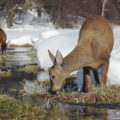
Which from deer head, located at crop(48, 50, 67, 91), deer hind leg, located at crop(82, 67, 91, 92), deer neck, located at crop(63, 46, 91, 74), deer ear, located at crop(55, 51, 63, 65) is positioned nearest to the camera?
deer ear, located at crop(55, 51, 63, 65)

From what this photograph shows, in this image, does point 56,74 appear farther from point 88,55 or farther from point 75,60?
point 88,55

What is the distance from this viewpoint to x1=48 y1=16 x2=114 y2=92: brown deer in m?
10.2

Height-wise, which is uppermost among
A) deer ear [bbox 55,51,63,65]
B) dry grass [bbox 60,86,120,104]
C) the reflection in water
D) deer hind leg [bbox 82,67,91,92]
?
deer ear [bbox 55,51,63,65]

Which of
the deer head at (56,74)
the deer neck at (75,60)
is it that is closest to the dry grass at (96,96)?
the deer head at (56,74)

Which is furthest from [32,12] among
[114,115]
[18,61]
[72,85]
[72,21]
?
[114,115]

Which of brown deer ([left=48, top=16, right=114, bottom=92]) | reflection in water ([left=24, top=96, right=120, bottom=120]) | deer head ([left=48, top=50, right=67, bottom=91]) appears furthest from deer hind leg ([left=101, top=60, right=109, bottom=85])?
reflection in water ([left=24, top=96, right=120, bottom=120])

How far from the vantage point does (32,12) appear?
57.0 meters

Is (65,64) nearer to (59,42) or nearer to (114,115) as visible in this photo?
(114,115)

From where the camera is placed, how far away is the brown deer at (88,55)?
10156 mm

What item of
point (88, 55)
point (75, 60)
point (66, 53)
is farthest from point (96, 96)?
point (66, 53)

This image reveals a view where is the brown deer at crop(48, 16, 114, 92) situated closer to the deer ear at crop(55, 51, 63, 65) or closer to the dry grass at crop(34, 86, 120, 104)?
the deer ear at crop(55, 51, 63, 65)

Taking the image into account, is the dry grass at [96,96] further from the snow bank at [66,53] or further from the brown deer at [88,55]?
the snow bank at [66,53]

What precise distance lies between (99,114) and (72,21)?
4242 cm

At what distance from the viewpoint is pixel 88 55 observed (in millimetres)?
10586
